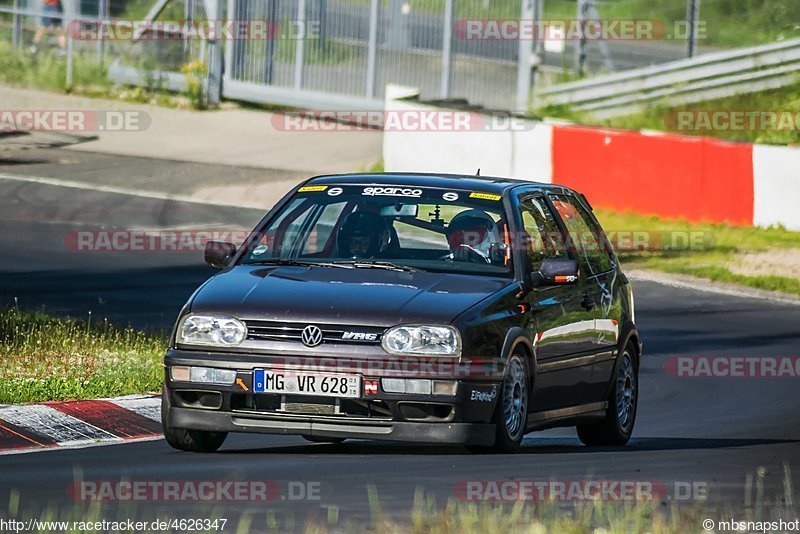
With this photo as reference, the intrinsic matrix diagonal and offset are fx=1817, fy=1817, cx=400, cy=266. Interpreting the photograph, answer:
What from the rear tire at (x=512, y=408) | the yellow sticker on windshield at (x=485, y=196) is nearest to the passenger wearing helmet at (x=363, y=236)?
the yellow sticker on windshield at (x=485, y=196)

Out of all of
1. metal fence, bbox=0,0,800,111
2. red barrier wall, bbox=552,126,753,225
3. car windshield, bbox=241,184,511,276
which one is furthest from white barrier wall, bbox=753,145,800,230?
car windshield, bbox=241,184,511,276

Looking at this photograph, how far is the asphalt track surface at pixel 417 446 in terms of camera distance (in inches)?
329

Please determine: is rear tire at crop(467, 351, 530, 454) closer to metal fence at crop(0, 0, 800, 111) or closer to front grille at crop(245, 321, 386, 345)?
front grille at crop(245, 321, 386, 345)

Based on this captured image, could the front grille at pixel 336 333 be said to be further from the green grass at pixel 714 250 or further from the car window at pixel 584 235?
the green grass at pixel 714 250

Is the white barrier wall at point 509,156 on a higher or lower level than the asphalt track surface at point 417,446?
higher

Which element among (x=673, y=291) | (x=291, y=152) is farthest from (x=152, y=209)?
(x=673, y=291)

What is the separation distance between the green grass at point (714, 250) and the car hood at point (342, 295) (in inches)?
457

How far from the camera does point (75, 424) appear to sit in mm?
10250

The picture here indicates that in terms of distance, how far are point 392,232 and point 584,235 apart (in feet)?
5.56

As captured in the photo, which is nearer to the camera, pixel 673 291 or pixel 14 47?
pixel 673 291

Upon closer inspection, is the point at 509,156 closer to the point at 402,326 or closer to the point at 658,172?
the point at 658,172

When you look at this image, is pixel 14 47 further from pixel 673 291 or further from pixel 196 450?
pixel 196 450

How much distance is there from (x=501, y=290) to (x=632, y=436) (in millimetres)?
2437

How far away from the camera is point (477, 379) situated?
29.5 ft
